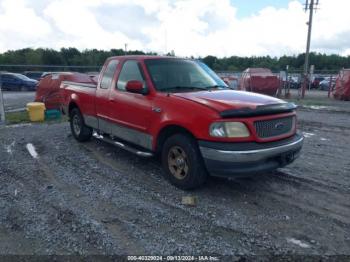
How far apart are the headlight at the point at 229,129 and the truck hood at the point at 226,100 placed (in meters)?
0.21

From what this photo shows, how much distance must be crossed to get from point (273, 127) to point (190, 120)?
1168 millimetres

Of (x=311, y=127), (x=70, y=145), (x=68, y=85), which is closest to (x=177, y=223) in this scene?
(x=70, y=145)

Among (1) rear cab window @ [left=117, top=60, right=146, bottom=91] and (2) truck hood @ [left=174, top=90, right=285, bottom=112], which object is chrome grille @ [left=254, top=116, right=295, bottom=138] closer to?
(2) truck hood @ [left=174, top=90, right=285, bottom=112]

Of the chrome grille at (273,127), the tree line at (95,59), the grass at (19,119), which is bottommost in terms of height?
the grass at (19,119)

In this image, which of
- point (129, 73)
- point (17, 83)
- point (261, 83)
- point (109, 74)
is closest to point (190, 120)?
point (129, 73)

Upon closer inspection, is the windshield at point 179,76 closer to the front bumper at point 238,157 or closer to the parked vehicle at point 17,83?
the front bumper at point 238,157

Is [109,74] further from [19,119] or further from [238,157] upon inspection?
[19,119]

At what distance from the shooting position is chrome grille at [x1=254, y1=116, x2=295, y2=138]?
173 inches

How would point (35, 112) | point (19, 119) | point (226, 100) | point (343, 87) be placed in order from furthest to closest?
point (343, 87) < point (19, 119) < point (35, 112) < point (226, 100)

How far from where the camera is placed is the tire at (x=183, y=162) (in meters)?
4.58

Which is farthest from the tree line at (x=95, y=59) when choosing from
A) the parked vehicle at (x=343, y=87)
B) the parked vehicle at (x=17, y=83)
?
the parked vehicle at (x=343, y=87)

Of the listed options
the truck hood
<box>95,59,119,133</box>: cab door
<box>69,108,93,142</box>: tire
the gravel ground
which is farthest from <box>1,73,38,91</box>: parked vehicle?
the truck hood

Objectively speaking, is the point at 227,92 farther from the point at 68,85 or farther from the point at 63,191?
the point at 68,85

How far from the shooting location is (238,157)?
4191 millimetres
